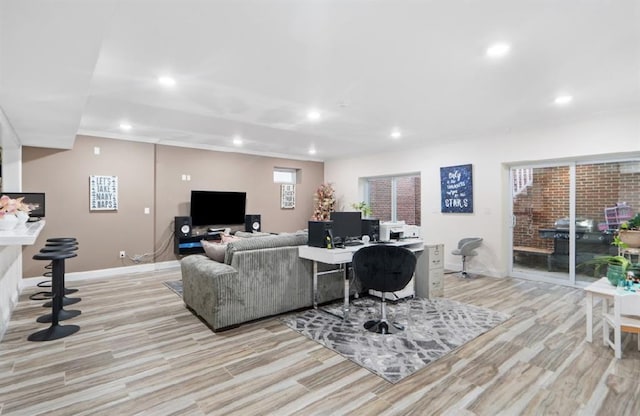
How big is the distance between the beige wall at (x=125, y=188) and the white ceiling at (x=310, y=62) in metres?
0.62

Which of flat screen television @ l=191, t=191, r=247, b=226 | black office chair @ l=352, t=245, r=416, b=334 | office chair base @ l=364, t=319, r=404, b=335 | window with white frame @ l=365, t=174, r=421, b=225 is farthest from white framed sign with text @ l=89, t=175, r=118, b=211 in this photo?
window with white frame @ l=365, t=174, r=421, b=225

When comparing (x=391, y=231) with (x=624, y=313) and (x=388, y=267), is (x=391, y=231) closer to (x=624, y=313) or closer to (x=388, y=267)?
(x=388, y=267)

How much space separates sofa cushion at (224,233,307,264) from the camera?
352cm

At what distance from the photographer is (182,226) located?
252 inches

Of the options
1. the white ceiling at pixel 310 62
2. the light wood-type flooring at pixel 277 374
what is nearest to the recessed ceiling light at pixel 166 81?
the white ceiling at pixel 310 62

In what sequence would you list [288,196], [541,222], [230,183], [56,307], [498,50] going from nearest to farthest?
[498,50], [56,307], [541,222], [230,183], [288,196]

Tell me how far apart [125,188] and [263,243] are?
393 cm

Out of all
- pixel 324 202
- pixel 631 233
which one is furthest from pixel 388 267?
pixel 324 202

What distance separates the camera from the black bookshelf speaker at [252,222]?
7319mm

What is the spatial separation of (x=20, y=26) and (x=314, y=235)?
2.93 metres

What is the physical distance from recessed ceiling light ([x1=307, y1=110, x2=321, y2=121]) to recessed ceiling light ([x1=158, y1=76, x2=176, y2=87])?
181 cm

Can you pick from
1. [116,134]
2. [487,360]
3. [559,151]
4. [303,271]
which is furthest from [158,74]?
[559,151]

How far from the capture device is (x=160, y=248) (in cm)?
A: 645

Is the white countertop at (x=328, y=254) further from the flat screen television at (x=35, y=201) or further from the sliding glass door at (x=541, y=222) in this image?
the flat screen television at (x=35, y=201)
